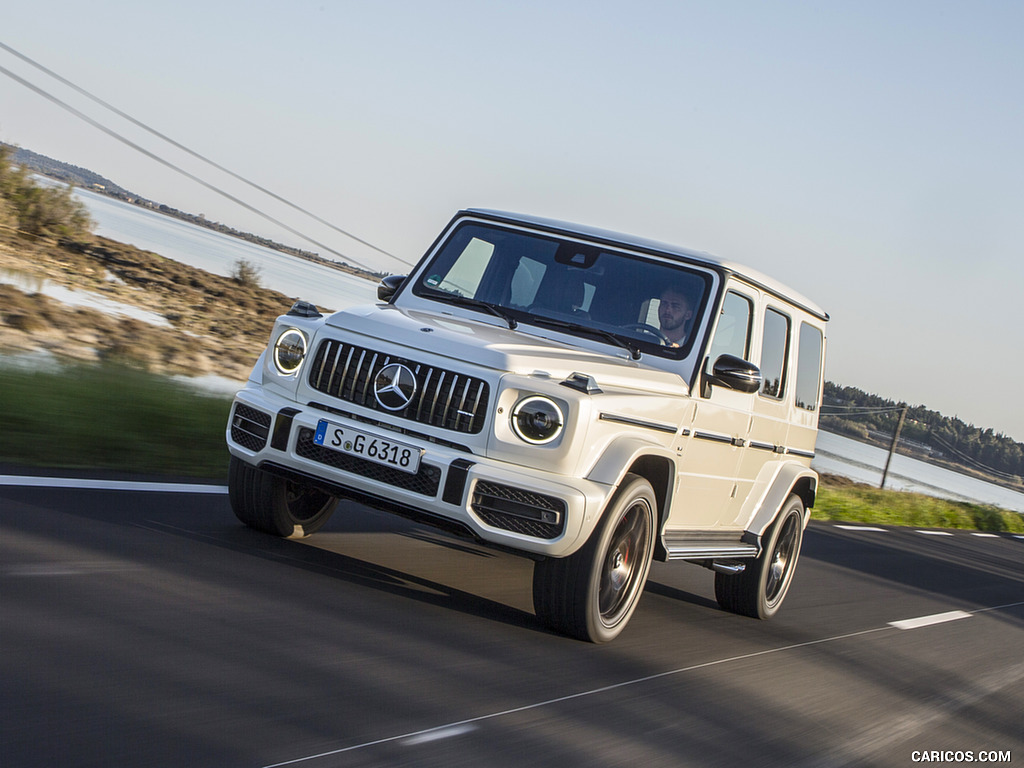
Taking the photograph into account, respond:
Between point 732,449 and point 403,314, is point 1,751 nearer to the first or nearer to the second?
point 403,314

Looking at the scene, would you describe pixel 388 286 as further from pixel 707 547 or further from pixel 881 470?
pixel 881 470

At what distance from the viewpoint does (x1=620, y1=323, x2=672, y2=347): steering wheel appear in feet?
19.1

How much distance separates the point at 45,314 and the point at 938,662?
11024 mm

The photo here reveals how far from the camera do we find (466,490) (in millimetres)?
4586

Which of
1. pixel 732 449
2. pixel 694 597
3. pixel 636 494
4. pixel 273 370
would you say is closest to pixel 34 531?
pixel 273 370

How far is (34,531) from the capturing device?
4.83 metres

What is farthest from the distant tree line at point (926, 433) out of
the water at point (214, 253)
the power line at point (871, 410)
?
the water at point (214, 253)

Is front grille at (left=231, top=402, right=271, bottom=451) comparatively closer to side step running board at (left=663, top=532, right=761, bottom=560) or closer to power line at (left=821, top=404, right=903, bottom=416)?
side step running board at (left=663, top=532, right=761, bottom=560)

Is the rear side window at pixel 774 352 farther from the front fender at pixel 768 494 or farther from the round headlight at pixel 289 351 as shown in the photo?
the round headlight at pixel 289 351

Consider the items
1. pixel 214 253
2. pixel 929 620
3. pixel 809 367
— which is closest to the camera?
pixel 809 367

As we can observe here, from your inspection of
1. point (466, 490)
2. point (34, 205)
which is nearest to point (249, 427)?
point (466, 490)

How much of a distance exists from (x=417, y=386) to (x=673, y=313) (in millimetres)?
1748

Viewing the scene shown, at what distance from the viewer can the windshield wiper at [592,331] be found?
571 cm

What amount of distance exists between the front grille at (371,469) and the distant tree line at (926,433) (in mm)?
43063
